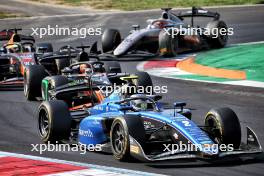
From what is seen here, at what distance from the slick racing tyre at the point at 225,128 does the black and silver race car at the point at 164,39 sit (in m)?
14.6

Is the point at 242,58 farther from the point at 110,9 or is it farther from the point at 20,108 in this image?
the point at 110,9

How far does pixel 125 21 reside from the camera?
40.0 m

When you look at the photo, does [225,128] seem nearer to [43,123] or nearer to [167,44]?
[43,123]

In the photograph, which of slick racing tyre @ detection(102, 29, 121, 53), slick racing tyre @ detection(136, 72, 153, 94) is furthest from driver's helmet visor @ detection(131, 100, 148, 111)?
slick racing tyre @ detection(102, 29, 121, 53)

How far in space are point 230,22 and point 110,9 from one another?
8840 mm

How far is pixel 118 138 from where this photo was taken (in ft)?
45.8

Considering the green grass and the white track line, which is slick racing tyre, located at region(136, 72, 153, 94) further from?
the green grass

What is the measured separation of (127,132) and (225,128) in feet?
5.60

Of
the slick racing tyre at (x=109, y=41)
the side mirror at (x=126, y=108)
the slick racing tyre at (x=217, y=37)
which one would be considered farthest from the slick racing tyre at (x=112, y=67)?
the slick racing tyre at (x=217, y=37)

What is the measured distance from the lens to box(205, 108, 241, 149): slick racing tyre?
13.8 metres

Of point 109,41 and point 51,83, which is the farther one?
point 109,41

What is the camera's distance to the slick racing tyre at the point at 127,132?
13.4m

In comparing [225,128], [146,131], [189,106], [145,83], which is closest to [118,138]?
[146,131]

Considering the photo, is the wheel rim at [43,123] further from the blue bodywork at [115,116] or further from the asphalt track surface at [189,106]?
the blue bodywork at [115,116]
